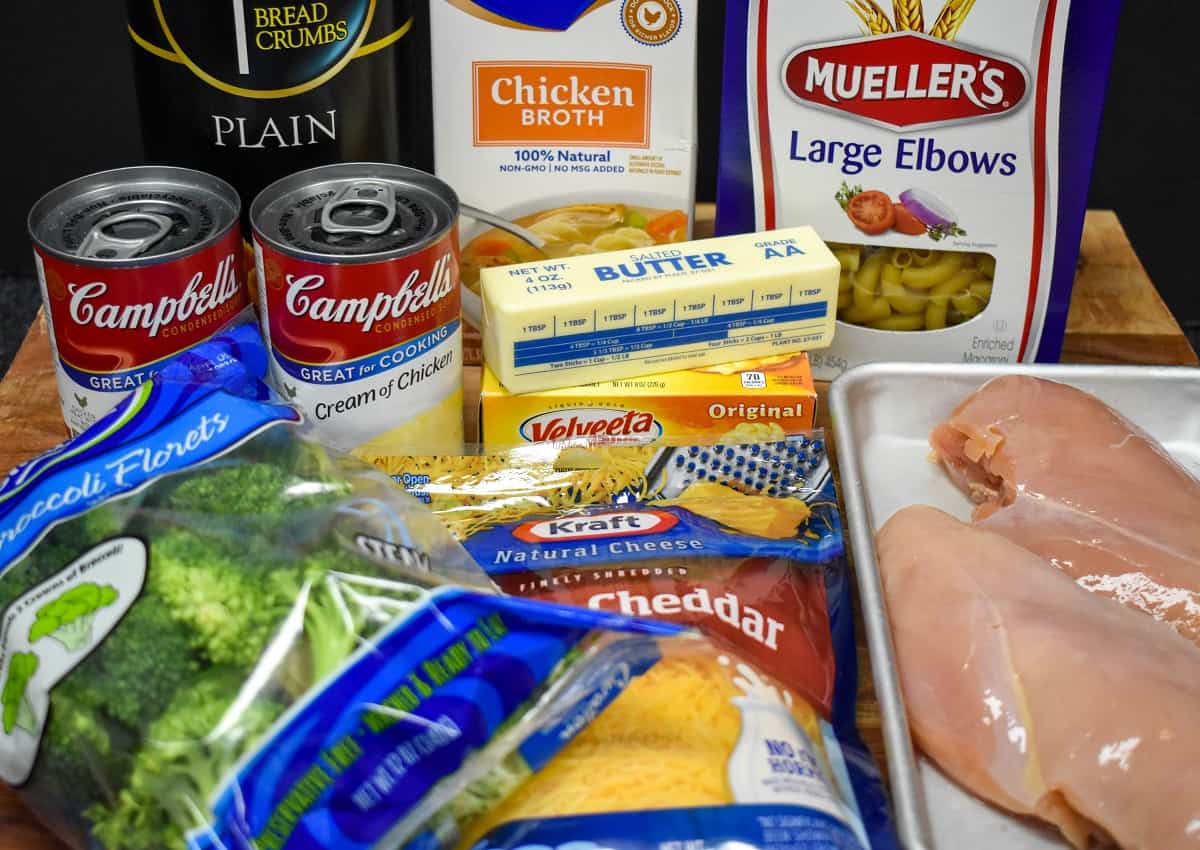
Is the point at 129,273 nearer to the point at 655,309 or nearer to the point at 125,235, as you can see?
the point at 125,235

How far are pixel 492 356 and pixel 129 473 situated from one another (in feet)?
1.22

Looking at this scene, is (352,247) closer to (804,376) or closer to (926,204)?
(804,376)

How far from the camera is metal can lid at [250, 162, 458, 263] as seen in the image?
39.3 inches

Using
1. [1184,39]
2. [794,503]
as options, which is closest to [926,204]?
[794,503]

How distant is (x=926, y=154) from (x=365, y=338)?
20.5 inches

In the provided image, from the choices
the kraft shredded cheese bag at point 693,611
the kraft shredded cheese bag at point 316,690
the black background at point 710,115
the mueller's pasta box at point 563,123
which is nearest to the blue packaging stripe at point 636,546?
the kraft shredded cheese bag at point 693,611

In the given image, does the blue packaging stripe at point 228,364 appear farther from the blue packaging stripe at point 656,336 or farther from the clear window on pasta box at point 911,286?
the clear window on pasta box at point 911,286

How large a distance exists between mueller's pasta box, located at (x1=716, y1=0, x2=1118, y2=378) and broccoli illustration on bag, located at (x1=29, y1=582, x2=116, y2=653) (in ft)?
2.25

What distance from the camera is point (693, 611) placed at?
93cm

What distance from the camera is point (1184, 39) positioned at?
1863 mm

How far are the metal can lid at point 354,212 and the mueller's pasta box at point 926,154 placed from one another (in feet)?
0.99

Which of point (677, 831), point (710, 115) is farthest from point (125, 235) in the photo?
point (710, 115)

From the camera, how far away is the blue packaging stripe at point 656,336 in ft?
3.65

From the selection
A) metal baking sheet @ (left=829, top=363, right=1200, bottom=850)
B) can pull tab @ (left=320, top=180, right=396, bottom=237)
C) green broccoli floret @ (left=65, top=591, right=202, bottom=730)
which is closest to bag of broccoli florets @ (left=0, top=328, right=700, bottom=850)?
green broccoli floret @ (left=65, top=591, right=202, bottom=730)
